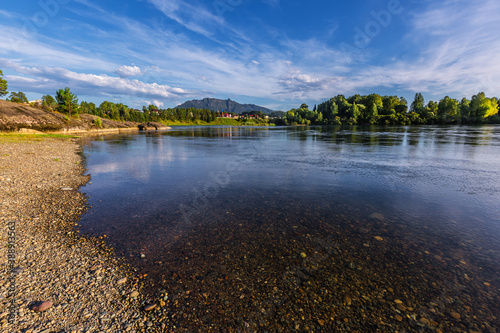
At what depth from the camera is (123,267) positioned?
25.8ft

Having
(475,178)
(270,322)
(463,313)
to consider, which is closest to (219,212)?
(270,322)

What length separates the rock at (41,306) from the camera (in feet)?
18.6

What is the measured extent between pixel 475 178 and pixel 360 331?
934 inches

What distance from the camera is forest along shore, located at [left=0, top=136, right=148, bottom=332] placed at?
215 inches

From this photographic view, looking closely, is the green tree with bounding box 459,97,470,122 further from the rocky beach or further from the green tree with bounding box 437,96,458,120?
the rocky beach

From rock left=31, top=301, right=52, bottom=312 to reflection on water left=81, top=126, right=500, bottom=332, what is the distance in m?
2.56

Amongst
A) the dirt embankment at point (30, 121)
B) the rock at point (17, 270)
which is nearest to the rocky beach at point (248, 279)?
the rock at point (17, 270)

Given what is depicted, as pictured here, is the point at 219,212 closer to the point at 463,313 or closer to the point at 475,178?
the point at 463,313

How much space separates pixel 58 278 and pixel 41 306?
1332mm

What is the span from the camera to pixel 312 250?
9320mm

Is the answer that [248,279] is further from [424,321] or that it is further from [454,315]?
[454,315]

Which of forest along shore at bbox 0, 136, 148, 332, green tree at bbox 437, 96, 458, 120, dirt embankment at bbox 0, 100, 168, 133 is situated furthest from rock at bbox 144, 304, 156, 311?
green tree at bbox 437, 96, 458, 120

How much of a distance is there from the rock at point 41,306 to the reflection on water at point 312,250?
2.56 meters

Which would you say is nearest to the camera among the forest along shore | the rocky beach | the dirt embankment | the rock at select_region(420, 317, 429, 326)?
the forest along shore
